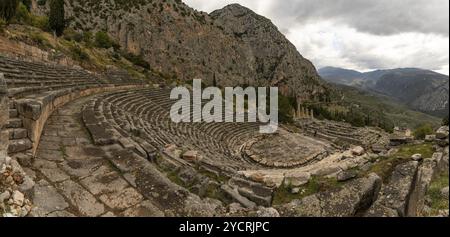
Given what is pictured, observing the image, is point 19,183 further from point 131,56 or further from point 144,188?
point 131,56

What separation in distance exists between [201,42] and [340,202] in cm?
7890

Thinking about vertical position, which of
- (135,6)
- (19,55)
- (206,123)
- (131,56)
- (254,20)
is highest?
(254,20)

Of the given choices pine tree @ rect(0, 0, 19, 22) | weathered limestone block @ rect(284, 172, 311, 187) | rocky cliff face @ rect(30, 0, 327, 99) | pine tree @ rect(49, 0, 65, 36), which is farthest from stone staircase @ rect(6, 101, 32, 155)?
rocky cliff face @ rect(30, 0, 327, 99)

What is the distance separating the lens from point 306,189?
537cm

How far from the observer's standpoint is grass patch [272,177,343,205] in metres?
5.18

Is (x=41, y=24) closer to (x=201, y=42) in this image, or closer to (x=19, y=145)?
(x=19, y=145)

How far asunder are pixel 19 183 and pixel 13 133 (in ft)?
7.15

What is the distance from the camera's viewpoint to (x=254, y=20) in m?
118

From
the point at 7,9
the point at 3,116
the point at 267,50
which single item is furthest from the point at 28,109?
the point at 267,50

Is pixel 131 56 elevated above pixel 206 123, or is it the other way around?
pixel 131 56

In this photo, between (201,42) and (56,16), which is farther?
(201,42)

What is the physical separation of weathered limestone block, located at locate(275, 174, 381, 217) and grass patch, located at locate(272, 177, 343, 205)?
0.28m

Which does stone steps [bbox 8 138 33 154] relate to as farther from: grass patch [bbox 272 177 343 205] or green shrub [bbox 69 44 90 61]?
green shrub [bbox 69 44 90 61]
